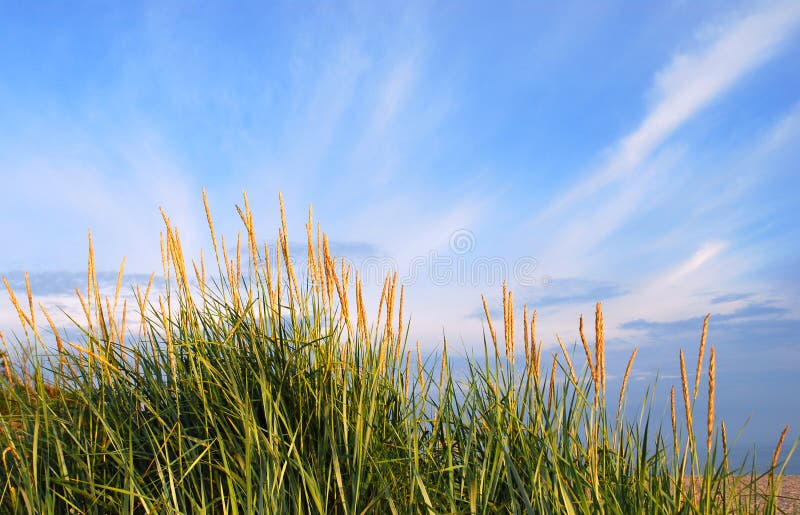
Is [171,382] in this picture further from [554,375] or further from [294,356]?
[554,375]

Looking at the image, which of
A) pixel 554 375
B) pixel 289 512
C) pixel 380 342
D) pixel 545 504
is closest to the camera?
pixel 545 504

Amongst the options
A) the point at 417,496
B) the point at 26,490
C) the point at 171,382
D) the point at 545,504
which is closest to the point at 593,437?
the point at 545,504

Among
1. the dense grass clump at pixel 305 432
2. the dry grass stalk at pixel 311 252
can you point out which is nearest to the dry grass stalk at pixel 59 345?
the dense grass clump at pixel 305 432

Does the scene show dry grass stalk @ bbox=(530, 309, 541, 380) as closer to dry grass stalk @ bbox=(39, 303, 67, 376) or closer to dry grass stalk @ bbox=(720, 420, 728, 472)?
dry grass stalk @ bbox=(720, 420, 728, 472)

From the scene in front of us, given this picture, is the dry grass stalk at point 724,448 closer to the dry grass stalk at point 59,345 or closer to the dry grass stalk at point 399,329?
the dry grass stalk at point 399,329

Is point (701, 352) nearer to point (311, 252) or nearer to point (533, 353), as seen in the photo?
point (533, 353)

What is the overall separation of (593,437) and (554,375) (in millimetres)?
449

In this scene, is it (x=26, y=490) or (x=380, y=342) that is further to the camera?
(x=380, y=342)

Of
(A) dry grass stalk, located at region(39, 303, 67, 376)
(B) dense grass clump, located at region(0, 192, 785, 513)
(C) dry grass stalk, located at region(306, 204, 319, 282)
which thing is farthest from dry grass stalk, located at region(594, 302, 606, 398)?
(A) dry grass stalk, located at region(39, 303, 67, 376)

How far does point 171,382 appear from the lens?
277 centimetres

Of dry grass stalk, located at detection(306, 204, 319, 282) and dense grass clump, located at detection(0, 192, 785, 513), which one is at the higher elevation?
dry grass stalk, located at detection(306, 204, 319, 282)

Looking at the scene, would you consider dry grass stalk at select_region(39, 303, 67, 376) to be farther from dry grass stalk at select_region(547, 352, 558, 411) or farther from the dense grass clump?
dry grass stalk at select_region(547, 352, 558, 411)

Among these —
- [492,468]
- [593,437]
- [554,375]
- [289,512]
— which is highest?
[554,375]

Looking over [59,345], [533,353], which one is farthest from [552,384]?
[59,345]
